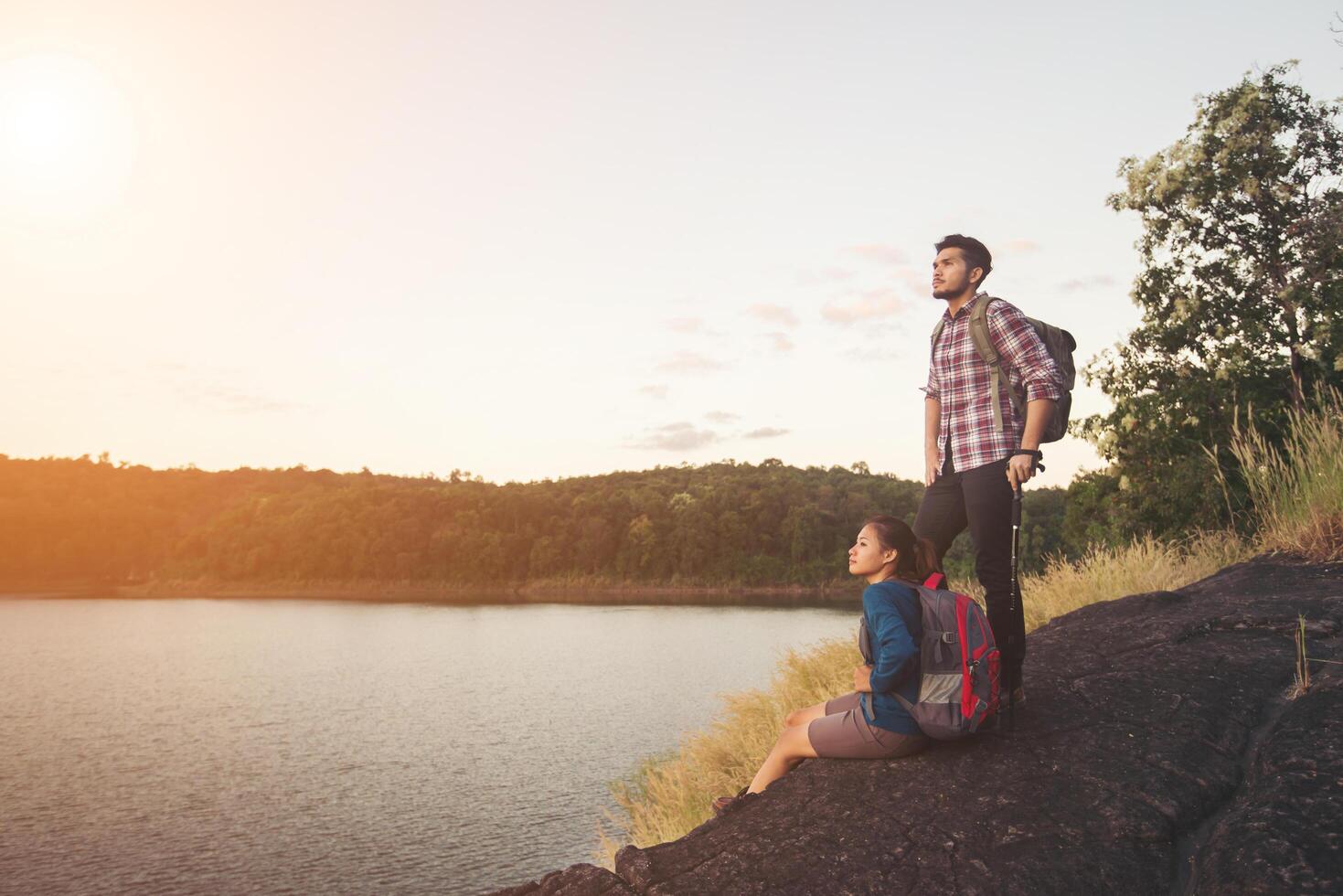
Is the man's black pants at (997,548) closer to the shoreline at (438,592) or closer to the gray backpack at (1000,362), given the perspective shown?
the gray backpack at (1000,362)

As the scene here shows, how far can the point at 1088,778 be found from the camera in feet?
10.6

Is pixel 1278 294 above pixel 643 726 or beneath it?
above

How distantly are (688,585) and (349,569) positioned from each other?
38.1 meters

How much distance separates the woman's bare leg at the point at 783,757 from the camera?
381 centimetres

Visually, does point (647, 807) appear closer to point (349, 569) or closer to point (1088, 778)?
point (1088, 778)

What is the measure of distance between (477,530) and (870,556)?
98.3 metres

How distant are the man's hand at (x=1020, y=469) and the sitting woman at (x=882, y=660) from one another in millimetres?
429

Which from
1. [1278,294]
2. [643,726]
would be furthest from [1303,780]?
[643,726]

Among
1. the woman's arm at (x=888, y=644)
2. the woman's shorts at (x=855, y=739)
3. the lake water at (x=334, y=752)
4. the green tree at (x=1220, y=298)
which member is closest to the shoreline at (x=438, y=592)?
the lake water at (x=334, y=752)

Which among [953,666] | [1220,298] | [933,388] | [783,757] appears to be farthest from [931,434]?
[1220,298]

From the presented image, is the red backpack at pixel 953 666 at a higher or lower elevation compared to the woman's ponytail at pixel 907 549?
lower

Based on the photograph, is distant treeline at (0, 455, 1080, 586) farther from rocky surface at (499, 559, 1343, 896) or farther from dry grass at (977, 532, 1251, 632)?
rocky surface at (499, 559, 1343, 896)

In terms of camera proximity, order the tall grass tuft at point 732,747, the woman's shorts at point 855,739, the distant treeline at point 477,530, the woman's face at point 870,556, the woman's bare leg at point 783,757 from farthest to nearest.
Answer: the distant treeline at point 477,530, the tall grass tuft at point 732,747, the woman's bare leg at point 783,757, the woman's shorts at point 855,739, the woman's face at point 870,556

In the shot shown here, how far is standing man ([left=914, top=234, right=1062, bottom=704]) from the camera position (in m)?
3.64
